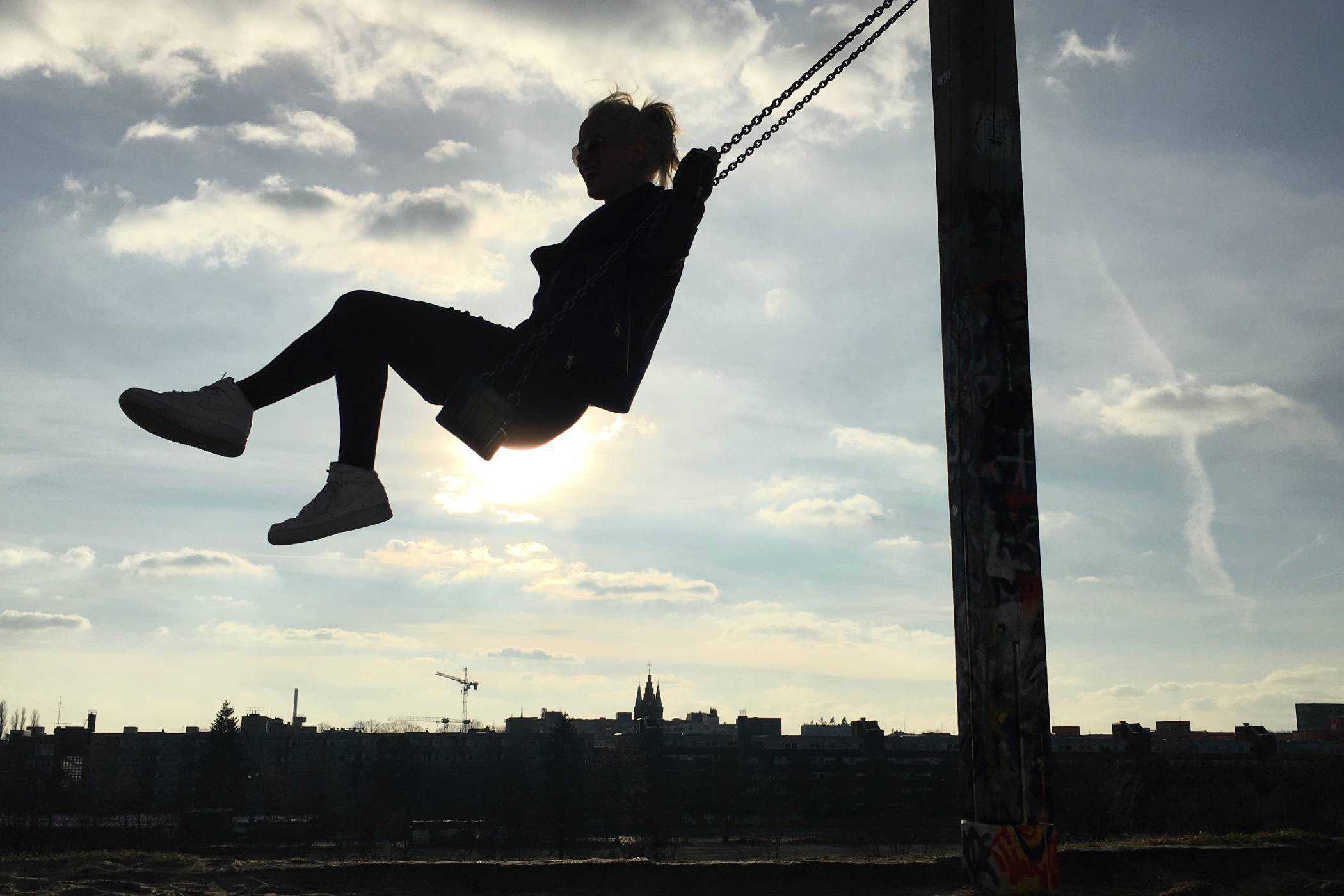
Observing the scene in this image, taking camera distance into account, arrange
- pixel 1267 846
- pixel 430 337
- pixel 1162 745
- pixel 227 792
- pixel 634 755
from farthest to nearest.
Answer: pixel 1162 745 → pixel 634 755 → pixel 227 792 → pixel 1267 846 → pixel 430 337

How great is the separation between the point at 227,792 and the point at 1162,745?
313 ft

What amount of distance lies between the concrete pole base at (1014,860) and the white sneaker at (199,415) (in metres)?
2.86

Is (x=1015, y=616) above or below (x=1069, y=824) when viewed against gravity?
above

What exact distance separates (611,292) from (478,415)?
0.70 metres

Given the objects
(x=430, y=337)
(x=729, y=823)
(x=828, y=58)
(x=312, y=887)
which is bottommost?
(x=729, y=823)

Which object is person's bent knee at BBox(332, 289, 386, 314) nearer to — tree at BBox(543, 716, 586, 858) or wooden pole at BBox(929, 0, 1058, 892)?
wooden pole at BBox(929, 0, 1058, 892)

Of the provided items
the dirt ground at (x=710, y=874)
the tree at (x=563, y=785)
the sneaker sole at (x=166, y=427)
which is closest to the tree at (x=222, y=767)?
the tree at (x=563, y=785)

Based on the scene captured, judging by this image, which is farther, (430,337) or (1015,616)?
(430,337)

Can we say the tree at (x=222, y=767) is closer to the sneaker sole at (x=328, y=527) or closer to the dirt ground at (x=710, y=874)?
the dirt ground at (x=710, y=874)

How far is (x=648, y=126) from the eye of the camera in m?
4.75

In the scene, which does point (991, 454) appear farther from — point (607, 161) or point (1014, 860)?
point (607, 161)

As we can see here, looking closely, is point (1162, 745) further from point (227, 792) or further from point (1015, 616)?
point (1015, 616)

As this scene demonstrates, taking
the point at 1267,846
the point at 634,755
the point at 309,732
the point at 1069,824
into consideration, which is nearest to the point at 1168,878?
the point at 1267,846

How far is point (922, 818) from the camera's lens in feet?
281
